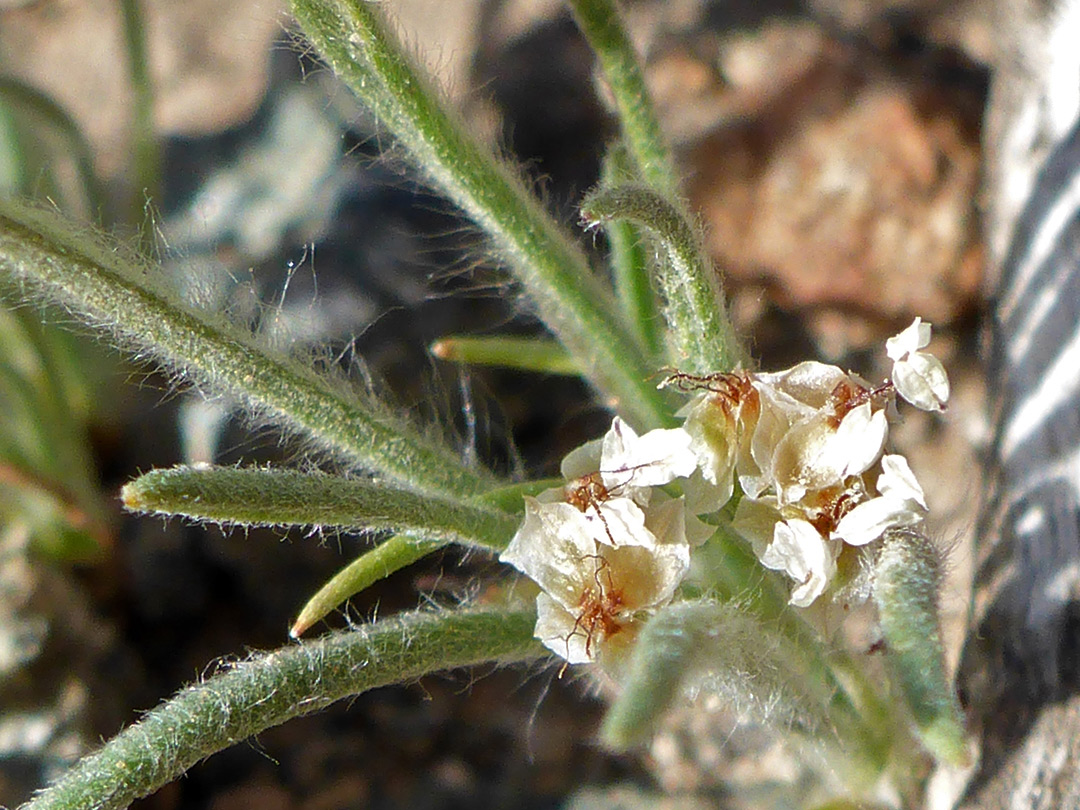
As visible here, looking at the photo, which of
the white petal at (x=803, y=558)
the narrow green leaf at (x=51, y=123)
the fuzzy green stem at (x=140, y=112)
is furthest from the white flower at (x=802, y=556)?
the fuzzy green stem at (x=140, y=112)

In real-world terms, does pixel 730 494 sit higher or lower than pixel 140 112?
lower

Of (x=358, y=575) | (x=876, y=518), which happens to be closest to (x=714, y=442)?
(x=876, y=518)

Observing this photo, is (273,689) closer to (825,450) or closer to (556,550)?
(556,550)

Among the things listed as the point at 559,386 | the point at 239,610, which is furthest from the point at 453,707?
the point at 559,386

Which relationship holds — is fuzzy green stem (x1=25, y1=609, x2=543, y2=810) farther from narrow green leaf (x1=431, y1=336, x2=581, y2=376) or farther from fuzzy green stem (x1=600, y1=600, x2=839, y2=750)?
narrow green leaf (x1=431, y1=336, x2=581, y2=376)

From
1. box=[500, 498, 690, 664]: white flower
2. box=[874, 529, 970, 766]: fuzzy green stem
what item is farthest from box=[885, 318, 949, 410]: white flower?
box=[500, 498, 690, 664]: white flower

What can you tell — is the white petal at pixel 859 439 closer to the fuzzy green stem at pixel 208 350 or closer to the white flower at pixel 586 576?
the white flower at pixel 586 576
